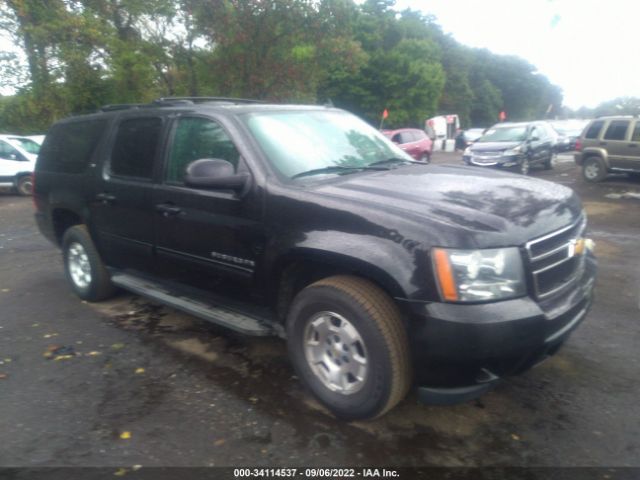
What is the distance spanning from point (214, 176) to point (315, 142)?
0.90 m

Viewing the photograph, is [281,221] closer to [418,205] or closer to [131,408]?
[418,205]

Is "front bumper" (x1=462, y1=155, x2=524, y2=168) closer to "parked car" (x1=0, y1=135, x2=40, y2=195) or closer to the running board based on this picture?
"parked car" (x1=0, y1=135, x2=40, y2=195)

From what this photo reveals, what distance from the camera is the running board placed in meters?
3.59

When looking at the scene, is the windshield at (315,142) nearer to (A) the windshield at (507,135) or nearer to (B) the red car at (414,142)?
(A) the windshield at (507,135)

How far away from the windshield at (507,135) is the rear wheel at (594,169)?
2.40 metres

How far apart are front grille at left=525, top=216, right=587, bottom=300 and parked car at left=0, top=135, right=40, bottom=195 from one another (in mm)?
14985

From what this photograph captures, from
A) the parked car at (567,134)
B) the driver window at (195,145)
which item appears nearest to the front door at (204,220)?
the driver window at (195,145)

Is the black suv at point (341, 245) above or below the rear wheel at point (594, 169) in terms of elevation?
above

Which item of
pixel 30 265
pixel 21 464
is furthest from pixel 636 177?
pixel 21 464

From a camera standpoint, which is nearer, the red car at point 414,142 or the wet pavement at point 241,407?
the wet pavement at point 241,407

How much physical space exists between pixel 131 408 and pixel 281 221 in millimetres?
1569

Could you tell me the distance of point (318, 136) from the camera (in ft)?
13.2

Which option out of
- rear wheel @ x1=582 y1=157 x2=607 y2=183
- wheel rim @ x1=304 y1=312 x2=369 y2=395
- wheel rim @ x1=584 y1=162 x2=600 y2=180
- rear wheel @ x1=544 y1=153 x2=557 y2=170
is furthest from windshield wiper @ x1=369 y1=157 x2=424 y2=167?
rear wheel @ x1=544 y1=153 x2=557 y2=170

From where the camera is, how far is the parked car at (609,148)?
13914 mm
